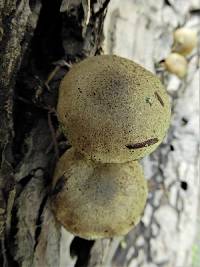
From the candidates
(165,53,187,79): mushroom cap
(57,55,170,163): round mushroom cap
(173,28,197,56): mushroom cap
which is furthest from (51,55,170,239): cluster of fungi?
(173,28,197,56): mushroom cap

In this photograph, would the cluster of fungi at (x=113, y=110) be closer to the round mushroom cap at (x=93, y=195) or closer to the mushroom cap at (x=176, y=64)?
the round mushroom cap at (x=93, y=195)

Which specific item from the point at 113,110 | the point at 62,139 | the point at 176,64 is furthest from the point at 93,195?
the point at 176,64

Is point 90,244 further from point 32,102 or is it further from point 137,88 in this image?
point 137,88

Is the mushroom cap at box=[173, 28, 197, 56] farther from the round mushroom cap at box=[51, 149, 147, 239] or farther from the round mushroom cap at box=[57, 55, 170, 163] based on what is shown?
the round mushroom cap at box=[57, 55, 170, 163]

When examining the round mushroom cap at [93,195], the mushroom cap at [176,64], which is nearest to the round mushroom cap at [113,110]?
the round mushroom cap at [93,195]

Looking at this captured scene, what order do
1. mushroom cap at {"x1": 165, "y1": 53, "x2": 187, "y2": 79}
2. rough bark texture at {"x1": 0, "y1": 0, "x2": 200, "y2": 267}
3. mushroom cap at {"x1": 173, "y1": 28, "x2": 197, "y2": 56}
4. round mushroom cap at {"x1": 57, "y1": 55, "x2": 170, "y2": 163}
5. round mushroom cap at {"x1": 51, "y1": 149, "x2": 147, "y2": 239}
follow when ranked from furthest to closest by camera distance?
mushroom cap at {"x1": 173, "y1": 28, "x2": 197, "y2": 56}, mushroom cap at {"x1": 165, "y1": 53, "x2": 187, "y2": 79}, round mushroom cap at {"x1": 51, "y1": 149, "x2": 147, "y2": 239}, rough bark texture at {"x1": 0, "y1": 0, "x2": 200, "y2": 267}, round mushroom cap at {"x1": 57, "y1": 55, "x2": 170, "y2": 163}

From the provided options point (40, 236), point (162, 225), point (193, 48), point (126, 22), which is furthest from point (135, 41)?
point (40, 236)
